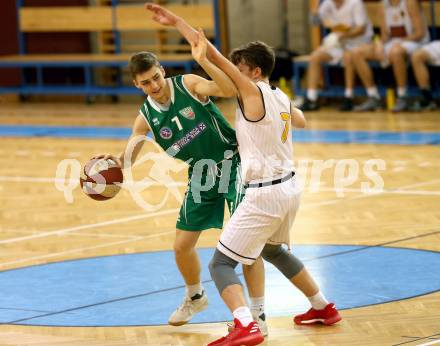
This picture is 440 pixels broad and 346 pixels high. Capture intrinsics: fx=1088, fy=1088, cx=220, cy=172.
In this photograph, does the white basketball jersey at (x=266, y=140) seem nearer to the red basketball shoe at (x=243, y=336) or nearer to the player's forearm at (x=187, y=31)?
the player's forearm at (x=187, y=31)

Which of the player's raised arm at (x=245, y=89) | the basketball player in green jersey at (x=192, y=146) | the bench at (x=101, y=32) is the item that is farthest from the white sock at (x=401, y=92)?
the player's raised arm at (x=245, y=89)

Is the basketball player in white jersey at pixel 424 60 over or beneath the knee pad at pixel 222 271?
beneath

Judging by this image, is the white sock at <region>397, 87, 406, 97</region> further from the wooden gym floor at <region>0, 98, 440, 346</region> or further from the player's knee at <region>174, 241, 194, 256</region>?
the player's knee at <region>174, 241, 194, 256</region>

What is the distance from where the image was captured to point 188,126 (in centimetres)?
579

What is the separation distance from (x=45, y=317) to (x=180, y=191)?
426cm

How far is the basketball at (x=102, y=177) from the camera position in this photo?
597 cm

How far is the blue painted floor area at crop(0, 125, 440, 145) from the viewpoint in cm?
1273

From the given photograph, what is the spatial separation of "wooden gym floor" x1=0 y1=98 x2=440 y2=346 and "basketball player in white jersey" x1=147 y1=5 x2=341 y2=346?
1.37ft

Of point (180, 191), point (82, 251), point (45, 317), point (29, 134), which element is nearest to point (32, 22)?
point (29, 134)

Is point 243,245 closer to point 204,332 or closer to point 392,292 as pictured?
point 204,332

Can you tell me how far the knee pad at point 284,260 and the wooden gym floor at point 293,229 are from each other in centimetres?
31

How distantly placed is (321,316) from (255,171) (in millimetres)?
886

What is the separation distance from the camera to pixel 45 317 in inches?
241

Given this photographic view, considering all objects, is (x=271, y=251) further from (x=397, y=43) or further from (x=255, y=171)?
(x=397, y=43)
